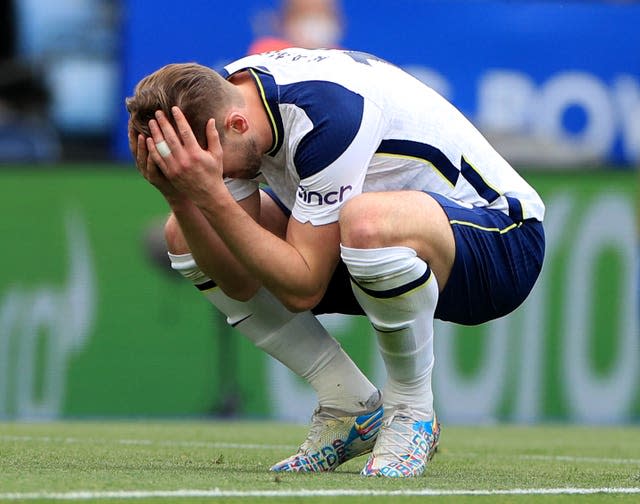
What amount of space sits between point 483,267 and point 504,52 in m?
5.65

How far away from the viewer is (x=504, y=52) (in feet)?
28.7

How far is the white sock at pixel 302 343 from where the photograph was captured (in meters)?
3.50

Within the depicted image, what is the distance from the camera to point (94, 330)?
299 inches

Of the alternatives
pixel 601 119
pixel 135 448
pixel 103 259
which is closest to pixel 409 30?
pixel 601 119

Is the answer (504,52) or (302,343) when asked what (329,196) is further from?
(504,52)

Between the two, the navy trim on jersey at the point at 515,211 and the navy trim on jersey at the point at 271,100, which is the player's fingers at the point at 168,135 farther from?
the navy trim on jersey at the point at 515,211

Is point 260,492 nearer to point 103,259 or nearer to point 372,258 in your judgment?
point 372,258

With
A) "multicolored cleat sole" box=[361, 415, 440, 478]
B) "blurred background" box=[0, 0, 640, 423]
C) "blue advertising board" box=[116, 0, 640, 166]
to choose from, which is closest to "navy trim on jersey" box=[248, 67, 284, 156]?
"multicolored cleat sole" box=[361, 415, 440, 478]

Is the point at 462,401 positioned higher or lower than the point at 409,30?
lower

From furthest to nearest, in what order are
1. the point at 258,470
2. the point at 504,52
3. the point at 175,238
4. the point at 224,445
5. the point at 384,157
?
the point at 504,52 → the point at 224,445 → the point at 175,238 → the point at 258,470 → the point at 384,157

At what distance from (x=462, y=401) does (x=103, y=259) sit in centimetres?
217

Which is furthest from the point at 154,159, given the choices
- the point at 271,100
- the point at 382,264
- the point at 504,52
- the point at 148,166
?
the point at 504,52

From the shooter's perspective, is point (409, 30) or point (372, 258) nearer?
point (372, 258)

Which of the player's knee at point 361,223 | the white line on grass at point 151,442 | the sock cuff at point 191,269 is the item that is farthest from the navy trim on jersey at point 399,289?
the white line on grass at point 151,442
